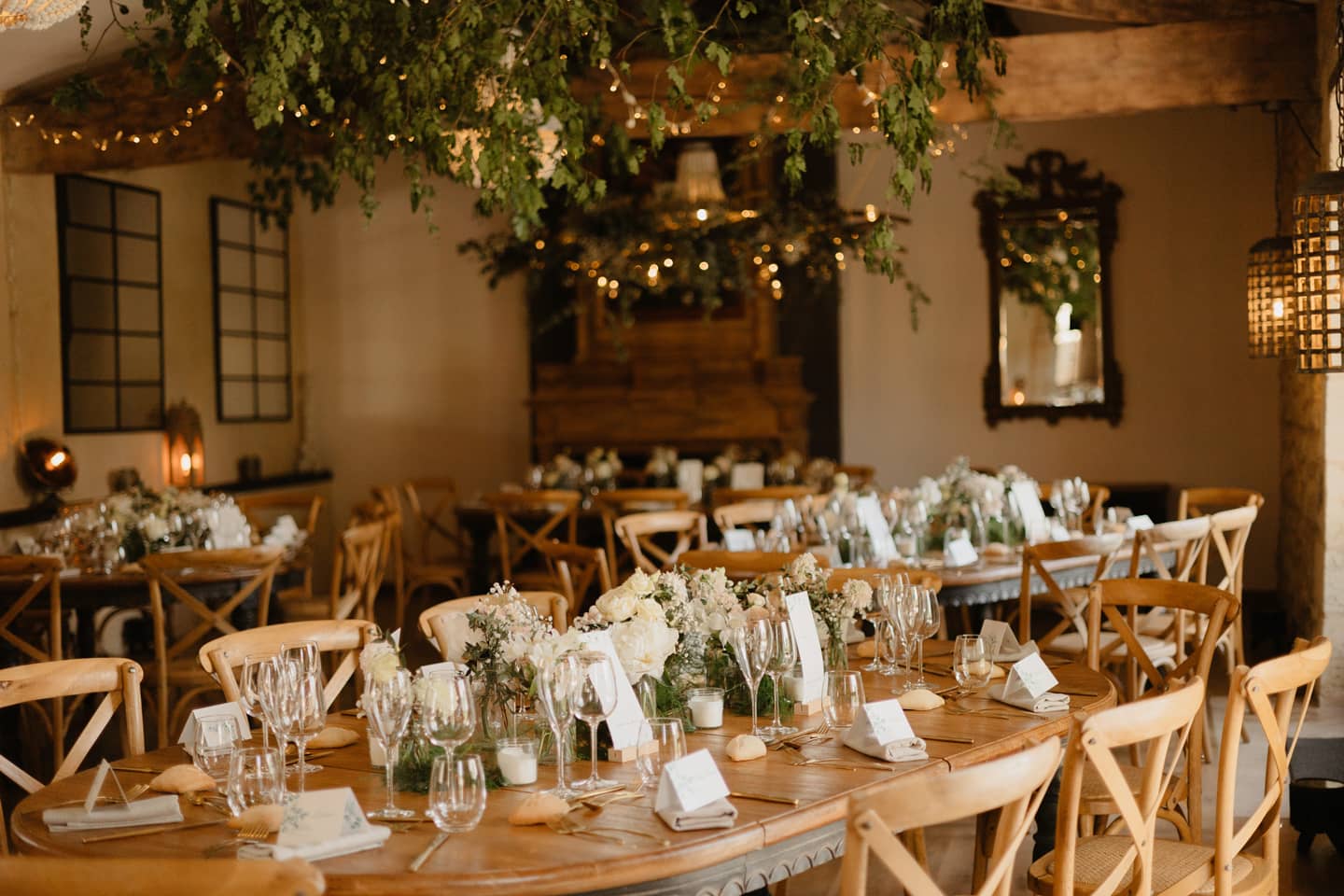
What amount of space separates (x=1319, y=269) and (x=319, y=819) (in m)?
2.86

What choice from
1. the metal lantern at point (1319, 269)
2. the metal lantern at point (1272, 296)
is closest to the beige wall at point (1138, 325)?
the metal lantern at point (1272, 296)

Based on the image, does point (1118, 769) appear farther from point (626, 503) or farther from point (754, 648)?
point (626, 503)

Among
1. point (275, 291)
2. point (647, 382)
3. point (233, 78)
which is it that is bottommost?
point (647, 382)

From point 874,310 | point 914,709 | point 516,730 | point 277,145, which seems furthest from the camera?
point 874,310

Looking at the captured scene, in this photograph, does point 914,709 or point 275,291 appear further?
point 275,291

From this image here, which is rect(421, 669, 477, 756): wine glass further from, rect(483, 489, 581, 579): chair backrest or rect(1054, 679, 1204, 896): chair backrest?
rect(483, 489, 581, 579): chair backrest

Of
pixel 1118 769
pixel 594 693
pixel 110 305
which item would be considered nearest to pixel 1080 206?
pixel 110 305

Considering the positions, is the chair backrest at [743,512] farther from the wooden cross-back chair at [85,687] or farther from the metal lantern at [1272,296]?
the wooden cross-back chair at [85,687]

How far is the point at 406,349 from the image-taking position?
10.9m

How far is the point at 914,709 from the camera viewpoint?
3.00 metres

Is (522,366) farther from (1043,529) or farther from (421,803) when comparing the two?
(421,803)

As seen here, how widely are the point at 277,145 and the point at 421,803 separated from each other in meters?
5.24

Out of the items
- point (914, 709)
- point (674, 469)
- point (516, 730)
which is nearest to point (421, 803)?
point (516, 730)

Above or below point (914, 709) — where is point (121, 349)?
above
